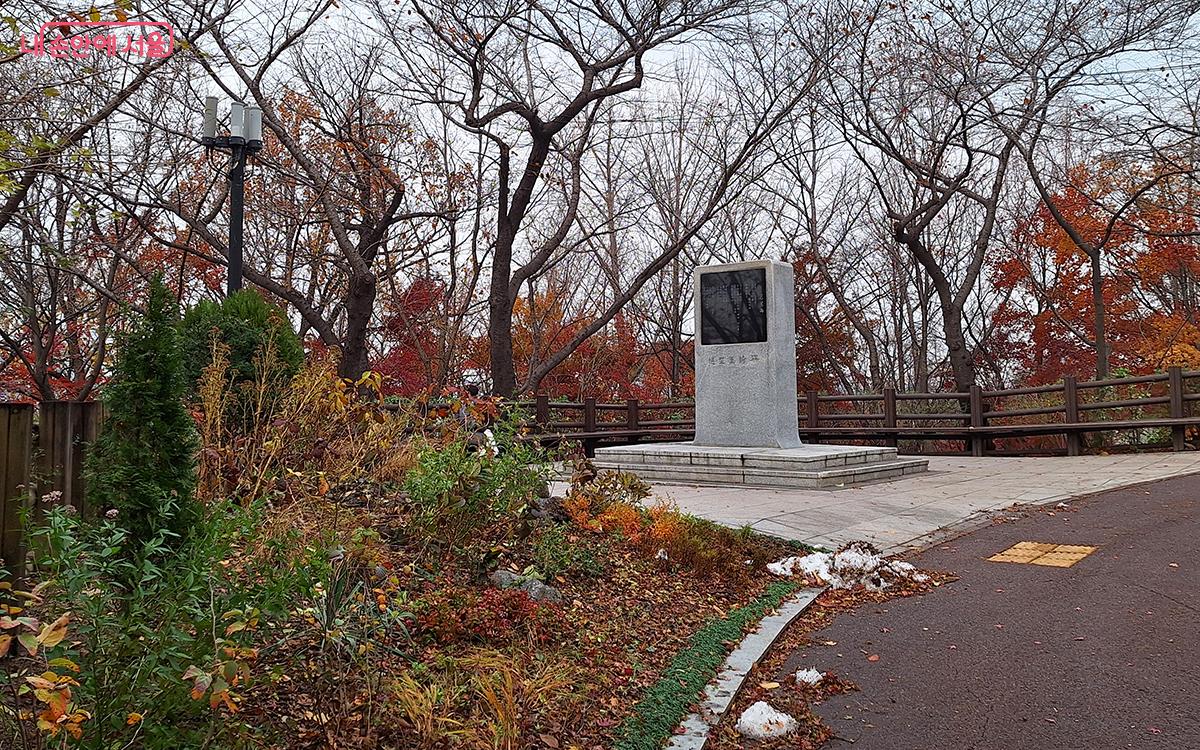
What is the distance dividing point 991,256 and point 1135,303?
3.52 m

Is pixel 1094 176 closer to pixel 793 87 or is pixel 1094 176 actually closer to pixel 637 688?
pixel 793 87

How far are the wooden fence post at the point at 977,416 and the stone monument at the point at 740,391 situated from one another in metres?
3.45

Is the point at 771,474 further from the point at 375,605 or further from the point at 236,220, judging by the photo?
the point at 375,605

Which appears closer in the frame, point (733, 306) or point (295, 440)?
point (295, 440)

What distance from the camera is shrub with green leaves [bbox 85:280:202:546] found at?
10.6 ft

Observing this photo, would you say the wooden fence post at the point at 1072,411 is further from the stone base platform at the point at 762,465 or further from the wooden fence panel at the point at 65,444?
the wooden fence panel at the point at 65,444

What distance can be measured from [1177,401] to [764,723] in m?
11.9

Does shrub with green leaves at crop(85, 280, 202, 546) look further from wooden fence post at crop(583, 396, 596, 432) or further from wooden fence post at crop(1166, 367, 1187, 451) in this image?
wooden fence post at crop(1166, 367, 1187, 451)

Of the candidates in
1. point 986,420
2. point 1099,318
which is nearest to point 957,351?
point 1099,318

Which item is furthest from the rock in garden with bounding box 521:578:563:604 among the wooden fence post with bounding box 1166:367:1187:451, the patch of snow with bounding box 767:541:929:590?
the wooden fence post with bounding box 1166:367:1187:451

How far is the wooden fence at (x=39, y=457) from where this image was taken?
10.9ft

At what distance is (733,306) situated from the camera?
36.1 ft

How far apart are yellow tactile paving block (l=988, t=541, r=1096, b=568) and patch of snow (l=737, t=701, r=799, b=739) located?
330cm

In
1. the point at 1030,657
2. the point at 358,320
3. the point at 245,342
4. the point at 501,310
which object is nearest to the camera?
the point at 1030,657
